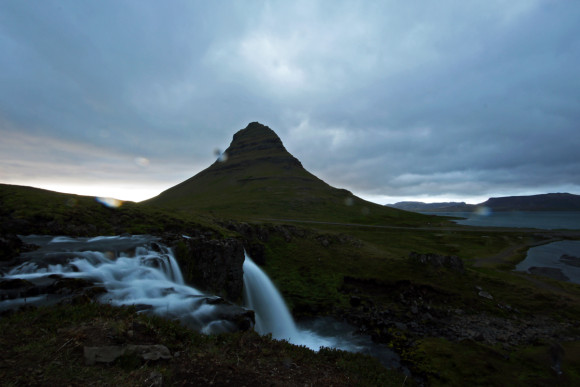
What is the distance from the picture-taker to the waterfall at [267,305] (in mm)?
24656

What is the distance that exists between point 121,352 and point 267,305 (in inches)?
874

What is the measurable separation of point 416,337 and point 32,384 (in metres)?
24.7

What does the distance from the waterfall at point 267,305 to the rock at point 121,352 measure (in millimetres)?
14895

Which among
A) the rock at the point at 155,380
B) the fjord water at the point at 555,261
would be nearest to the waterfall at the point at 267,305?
the rock at the point at 155,380

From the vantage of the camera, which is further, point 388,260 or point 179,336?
point 388,260

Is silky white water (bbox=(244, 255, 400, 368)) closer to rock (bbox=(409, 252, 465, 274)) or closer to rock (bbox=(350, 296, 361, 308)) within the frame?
rock (bbox=(350, 296, 361, 308))

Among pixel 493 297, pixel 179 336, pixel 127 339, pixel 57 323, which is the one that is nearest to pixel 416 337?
pixel 493 297

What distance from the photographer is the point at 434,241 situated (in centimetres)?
8419

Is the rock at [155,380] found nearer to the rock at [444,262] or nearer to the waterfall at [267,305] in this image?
the waterfall at [267,305]

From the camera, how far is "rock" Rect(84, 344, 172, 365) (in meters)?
7.67

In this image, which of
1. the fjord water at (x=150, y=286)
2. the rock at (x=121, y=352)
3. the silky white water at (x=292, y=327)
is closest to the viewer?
the rock at (x=121, y=352)

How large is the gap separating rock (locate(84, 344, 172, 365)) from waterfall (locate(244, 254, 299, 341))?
48.9ft

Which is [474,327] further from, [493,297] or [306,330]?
[306,330]

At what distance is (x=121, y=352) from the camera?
8.09 metres
